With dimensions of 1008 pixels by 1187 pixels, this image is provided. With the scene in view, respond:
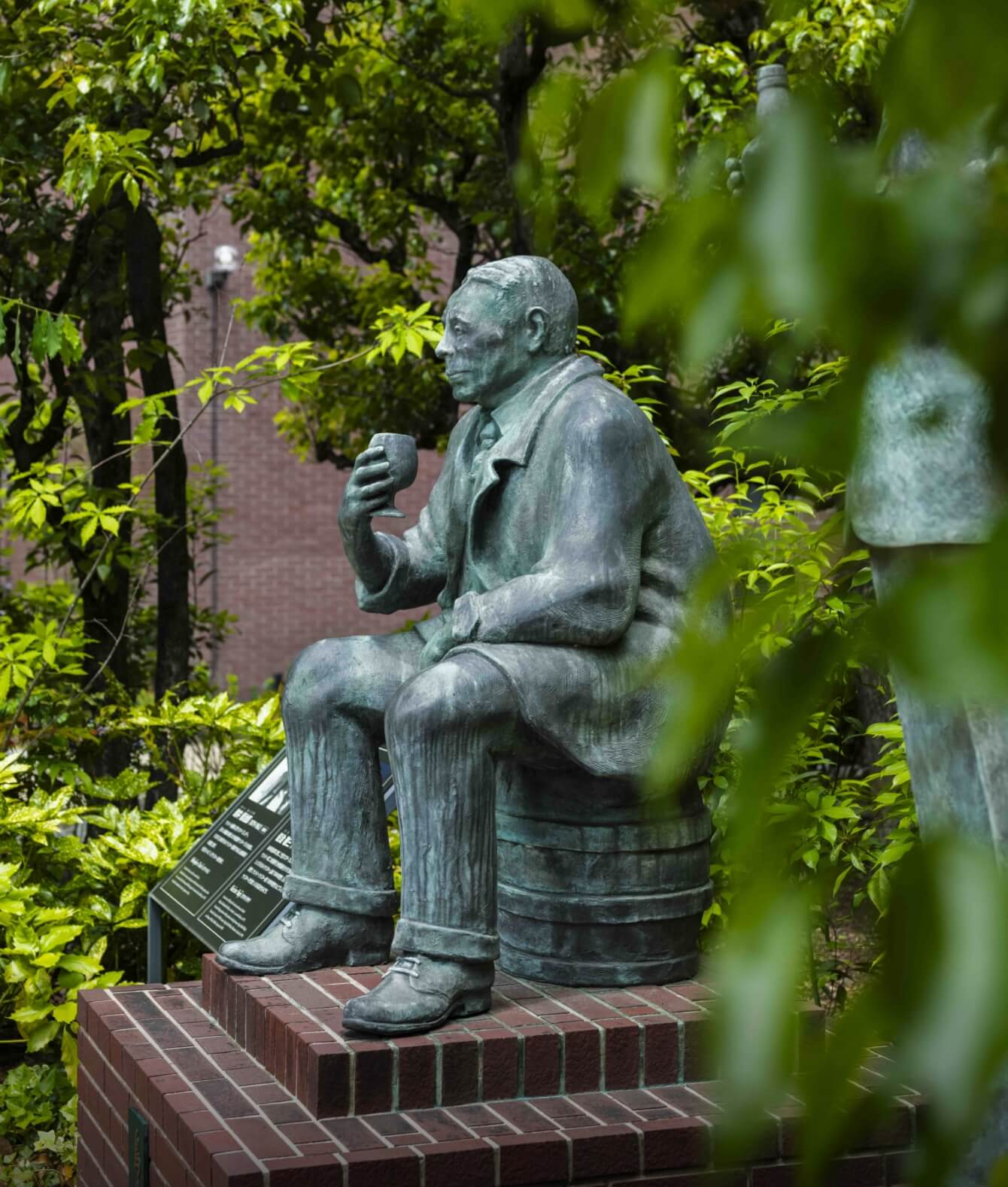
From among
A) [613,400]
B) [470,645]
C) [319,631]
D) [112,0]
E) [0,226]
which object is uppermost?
[112,0]

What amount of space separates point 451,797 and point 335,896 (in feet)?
1.70

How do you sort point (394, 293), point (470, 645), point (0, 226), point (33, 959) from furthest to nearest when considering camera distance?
point (394, 293), point (0, 226), point (33, 959), point (470, 645)

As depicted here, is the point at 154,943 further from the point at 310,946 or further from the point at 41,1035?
the point at 310,946

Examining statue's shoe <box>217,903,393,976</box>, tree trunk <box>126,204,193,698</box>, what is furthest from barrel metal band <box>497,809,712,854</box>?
tree trunk <box>126,204,193,698</box>

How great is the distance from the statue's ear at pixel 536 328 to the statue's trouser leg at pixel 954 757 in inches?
63.6

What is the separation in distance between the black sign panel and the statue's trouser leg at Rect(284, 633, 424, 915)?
16.8 inches

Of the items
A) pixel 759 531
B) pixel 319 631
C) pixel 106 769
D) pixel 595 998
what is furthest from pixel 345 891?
pixel 319 631

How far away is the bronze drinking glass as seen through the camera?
3.53m

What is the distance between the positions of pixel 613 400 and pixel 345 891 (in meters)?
1.21

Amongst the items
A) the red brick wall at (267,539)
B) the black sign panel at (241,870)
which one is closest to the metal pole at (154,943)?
the black sign panel at (241,870)

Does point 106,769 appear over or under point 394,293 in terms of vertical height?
under

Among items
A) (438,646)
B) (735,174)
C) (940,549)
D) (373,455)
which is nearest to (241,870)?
(438,646)

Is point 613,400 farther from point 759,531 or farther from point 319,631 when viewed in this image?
point 319,631

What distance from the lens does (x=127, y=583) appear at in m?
7.86
